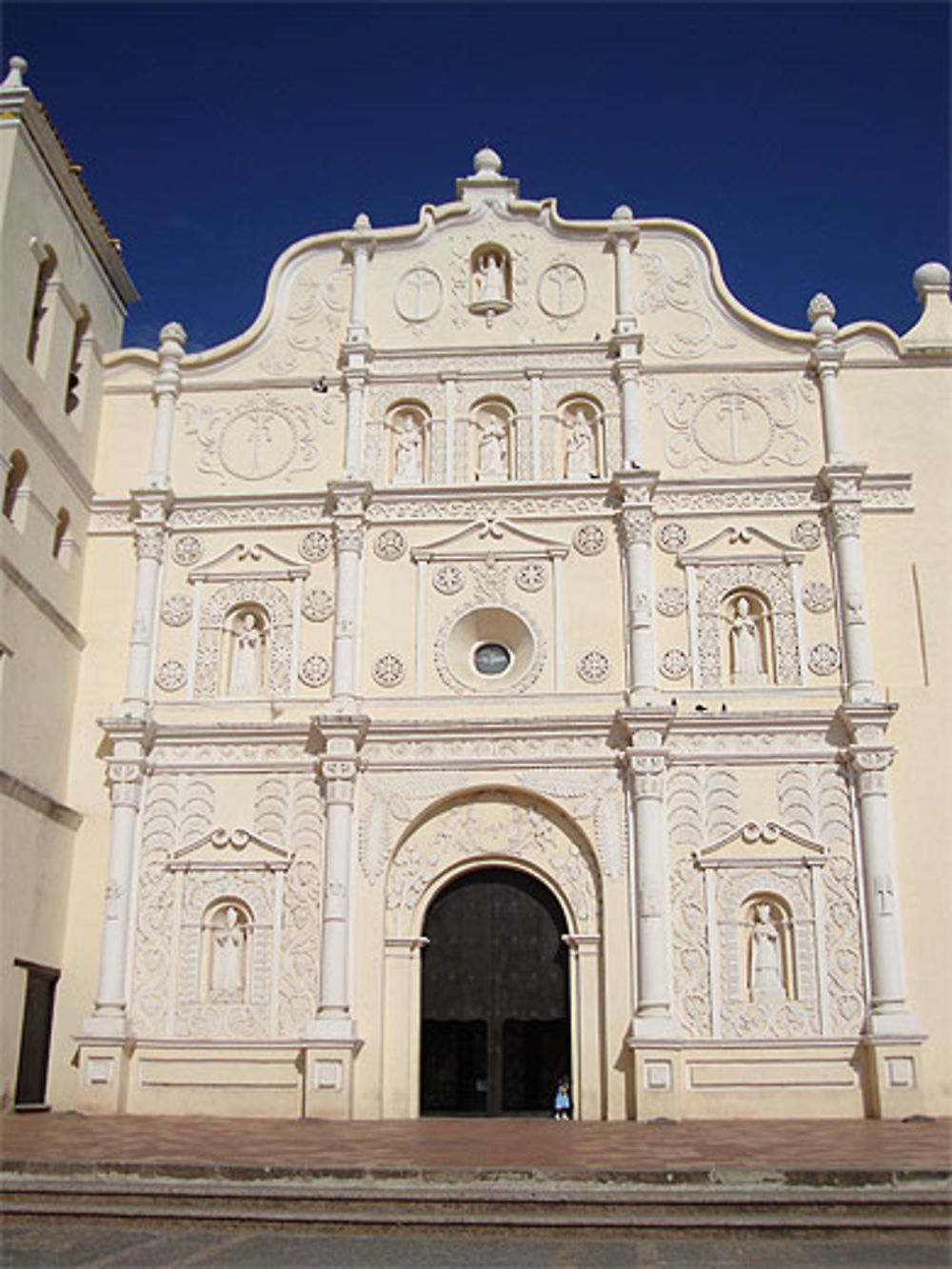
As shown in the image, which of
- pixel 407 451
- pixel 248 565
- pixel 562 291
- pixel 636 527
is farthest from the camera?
pixel 562 291

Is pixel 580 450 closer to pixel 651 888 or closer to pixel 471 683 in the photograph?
pixel 471 683

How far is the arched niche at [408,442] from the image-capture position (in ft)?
60.3

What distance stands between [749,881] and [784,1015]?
1.57 metres

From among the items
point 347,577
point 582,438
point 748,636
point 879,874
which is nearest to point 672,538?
point 748,636

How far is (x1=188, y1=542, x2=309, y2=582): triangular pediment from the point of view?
17.8m

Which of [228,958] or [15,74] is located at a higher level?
[15,74]

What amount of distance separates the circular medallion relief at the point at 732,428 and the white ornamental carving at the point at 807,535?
1150mm

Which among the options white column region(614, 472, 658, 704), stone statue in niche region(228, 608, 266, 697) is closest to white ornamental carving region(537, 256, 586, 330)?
white column region(614, 472, 658, 704)

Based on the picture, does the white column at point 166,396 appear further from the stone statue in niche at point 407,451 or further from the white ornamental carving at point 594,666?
the white ornamental carving at point 594,666

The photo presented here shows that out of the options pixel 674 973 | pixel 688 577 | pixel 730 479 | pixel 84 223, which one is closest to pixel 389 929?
pixel 674 973

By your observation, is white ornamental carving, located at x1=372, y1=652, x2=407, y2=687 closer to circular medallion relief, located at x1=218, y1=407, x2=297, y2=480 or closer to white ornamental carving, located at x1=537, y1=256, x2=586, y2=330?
circular medallion relief, located at x1=218, y1=407, x2=297, y2=480

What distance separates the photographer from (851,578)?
16953 millimetres

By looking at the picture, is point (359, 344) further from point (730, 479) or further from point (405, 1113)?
point (405, 1113)

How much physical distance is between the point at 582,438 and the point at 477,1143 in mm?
9912
